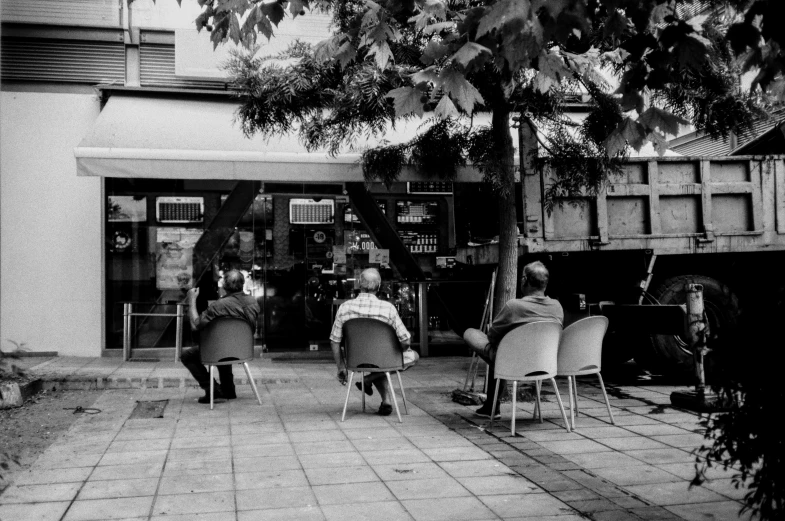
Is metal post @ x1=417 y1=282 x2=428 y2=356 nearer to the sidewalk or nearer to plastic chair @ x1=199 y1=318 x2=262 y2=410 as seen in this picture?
the sidewalk

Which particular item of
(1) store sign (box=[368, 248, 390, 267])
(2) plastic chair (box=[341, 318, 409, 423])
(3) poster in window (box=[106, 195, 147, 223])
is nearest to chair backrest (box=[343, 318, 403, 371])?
(2) plastic chair (box=[341, 318, 409, 423])

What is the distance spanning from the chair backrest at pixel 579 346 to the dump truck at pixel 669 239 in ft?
6.38

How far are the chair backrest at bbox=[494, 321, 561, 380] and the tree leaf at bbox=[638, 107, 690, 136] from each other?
8.82 ft

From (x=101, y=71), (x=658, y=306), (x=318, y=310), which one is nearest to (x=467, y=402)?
(x=658, y=306)

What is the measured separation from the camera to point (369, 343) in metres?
6.60

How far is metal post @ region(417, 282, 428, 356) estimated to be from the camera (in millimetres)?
10984

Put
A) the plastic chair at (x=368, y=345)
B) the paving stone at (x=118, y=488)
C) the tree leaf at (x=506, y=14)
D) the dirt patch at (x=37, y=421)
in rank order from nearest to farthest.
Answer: the tree leaf at (x=506, y=14), the paving stone at (x=118, y=488), the dirt patch at (x=37, y=421), the plastic chair at (x=368, y=345)

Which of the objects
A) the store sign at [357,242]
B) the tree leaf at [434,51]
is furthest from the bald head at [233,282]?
the tree leaf at [434,51]

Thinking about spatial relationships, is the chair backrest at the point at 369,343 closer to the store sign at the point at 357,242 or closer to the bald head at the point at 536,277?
the bald head at the point at 536,277

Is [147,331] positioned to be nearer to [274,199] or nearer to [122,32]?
[274,199]

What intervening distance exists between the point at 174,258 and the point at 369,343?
5.23 metres

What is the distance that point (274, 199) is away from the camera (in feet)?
36.6

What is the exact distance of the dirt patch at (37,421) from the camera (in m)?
5.59

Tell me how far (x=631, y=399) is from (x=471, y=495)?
367 cm
